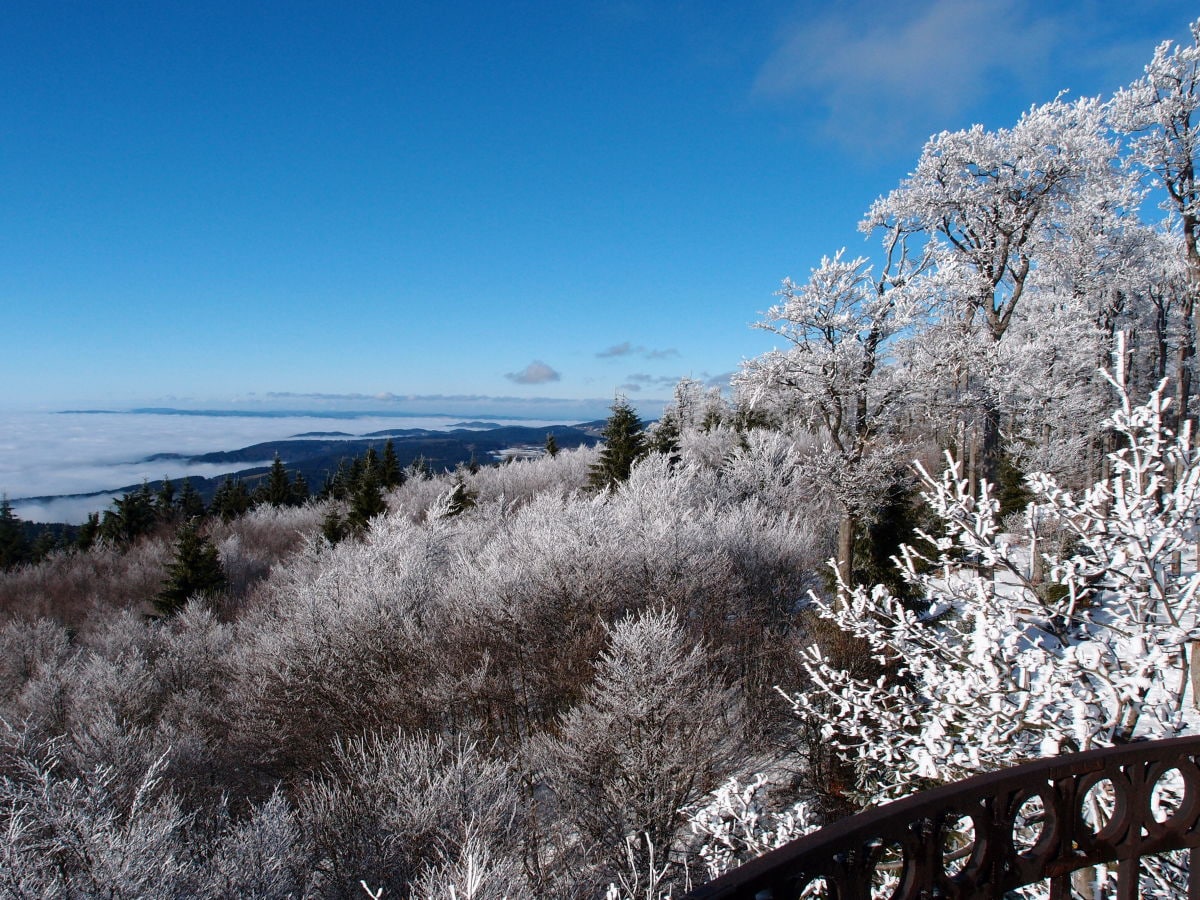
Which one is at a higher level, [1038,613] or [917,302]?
[917,302]

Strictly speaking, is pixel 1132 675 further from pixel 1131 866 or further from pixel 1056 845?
pixel 1056 845

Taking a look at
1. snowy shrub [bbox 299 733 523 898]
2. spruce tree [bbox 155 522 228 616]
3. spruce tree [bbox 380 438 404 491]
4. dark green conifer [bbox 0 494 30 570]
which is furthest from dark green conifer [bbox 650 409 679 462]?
dark green conifer [bbox 0 494 30 570]

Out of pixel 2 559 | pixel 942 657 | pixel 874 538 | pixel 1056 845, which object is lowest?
pixel 2 559

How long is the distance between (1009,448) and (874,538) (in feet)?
16.3

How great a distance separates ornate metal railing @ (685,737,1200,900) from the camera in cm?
184

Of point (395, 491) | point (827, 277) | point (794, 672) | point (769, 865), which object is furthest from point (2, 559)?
point (769, 865)

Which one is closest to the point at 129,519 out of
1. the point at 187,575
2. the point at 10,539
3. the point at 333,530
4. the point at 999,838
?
the point at 10,539

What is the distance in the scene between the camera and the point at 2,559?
140ft

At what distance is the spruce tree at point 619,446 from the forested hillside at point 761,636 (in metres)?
4.36

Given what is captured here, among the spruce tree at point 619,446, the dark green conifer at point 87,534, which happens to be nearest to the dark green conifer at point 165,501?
the dark green conifer at point 87,534

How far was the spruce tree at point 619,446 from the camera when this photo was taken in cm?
3062

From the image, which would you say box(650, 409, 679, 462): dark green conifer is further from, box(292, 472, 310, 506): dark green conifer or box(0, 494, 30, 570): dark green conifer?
box(0, 494, 30, 570): dark green conifer

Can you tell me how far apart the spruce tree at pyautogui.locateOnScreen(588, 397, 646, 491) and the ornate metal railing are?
90.8 feet

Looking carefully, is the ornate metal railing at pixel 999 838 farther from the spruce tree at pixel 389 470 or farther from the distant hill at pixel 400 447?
the distant hill at pixel 400 447
